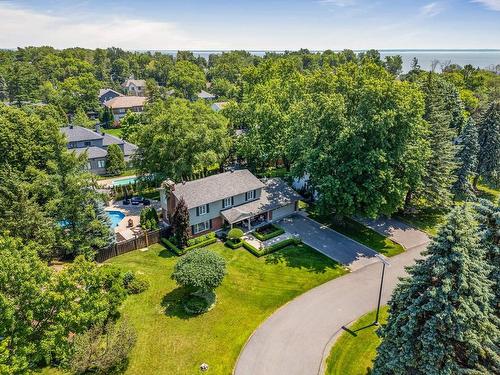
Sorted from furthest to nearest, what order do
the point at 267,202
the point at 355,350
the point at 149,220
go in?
the point at 267,202 < the point at 149,220 < the point at 355,350

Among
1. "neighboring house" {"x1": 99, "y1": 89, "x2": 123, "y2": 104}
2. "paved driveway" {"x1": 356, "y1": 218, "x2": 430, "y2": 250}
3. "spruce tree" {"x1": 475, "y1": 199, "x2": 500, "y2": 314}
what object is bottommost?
"paved driveway" {"x1": 356, "y1": 218, "x2": 430, "y2": 250}

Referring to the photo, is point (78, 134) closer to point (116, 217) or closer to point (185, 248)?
point (116, 217)

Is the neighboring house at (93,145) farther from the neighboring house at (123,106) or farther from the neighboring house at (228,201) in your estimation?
the neighboring house at (123,106)

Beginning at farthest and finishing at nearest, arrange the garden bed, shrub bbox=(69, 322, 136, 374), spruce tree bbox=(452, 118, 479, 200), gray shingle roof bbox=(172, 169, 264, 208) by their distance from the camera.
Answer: spruce tree bbox=(452, 118, 479, 200) < gray shingle roof bbox=(172, 169, 264, 208) < the garden bed < shrub bbox=(69, 322, 136, 374)

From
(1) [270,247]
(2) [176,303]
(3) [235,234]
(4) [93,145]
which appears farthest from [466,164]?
(4) [93,145]

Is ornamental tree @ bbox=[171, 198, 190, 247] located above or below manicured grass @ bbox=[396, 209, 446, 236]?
above


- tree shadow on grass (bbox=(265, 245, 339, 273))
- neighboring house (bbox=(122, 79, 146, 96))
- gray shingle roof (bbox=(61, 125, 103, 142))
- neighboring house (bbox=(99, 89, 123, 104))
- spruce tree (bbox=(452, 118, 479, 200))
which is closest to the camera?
tree shadow on grass (bbox=(265, 245, 339, 273))

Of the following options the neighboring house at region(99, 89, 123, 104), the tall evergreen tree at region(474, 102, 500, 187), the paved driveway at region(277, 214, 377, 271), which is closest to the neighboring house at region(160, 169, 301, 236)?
the paved driveway at region(277, 214, 377, 271)

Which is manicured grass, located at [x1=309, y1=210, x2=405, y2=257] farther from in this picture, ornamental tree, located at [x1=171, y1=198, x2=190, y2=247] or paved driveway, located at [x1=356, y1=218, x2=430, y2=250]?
ornamental tree, located at [x1=171, y1=198, x2=190, y2=247]
